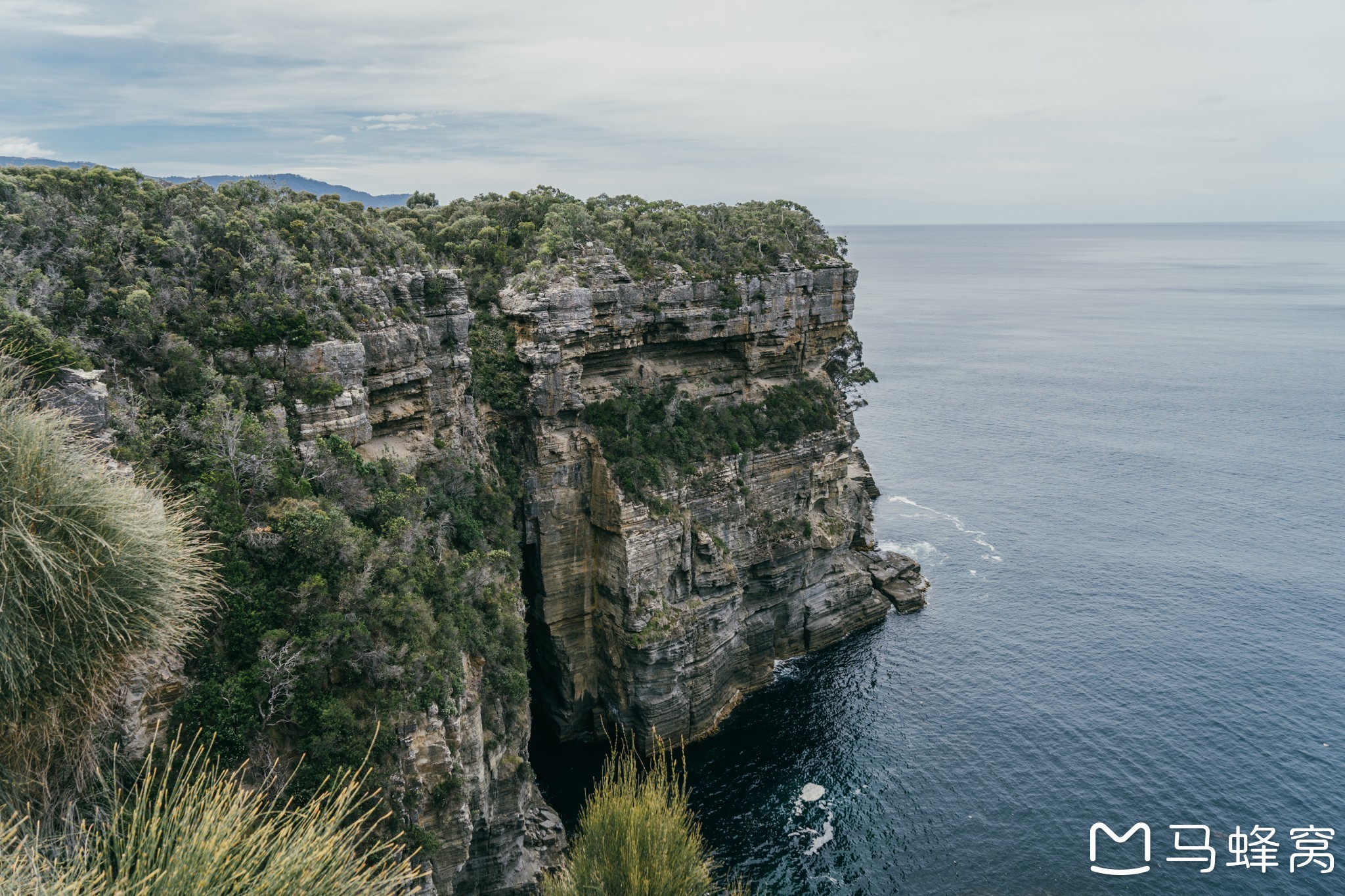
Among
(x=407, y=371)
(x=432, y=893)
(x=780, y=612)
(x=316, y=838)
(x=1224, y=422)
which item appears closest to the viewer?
(x=316, y=838)

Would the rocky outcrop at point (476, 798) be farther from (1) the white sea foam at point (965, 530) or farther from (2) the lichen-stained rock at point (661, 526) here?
(1) the white sea foam at point (965, 530)

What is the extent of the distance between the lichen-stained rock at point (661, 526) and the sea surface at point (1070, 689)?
199 inches

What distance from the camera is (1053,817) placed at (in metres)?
47.6

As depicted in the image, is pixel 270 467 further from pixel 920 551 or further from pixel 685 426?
pixel 920 551

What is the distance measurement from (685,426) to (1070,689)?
34569mm

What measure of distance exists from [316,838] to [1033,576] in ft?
238

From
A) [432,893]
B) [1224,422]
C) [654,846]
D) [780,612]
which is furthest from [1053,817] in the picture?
[1224,422]

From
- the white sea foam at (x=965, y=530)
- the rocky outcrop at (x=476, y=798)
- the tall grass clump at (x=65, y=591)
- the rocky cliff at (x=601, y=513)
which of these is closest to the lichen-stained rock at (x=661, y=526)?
the rocky cliff at (x=601, y=513)

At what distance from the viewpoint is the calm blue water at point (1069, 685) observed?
4597 centimetres

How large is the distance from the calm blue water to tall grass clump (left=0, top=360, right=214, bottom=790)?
3498cm

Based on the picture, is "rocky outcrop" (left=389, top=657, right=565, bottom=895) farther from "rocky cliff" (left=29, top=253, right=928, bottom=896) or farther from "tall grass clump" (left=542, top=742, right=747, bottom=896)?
"tall grass clump" (left=542, top=742, right=747, bottom=896)

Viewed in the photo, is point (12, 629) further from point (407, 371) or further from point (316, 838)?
point (407, 371)

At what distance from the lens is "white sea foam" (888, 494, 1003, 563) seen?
3187 inches

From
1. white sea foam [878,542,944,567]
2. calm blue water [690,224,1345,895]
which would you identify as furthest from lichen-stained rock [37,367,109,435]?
white sea foam [878,542,944,567]
